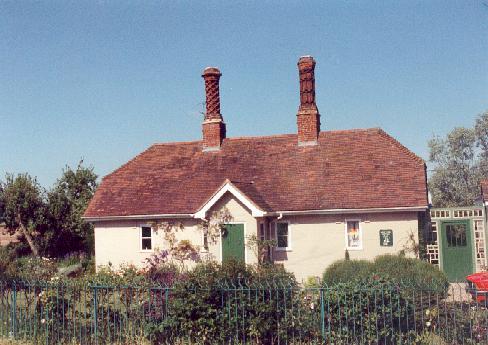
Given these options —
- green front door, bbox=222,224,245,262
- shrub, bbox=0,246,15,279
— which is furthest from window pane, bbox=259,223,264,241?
shrub, bbox=0,246,15,279

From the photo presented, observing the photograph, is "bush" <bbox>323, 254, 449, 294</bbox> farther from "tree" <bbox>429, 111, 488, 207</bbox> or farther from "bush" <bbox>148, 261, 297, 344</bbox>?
"tree" <bbox>429, 111, 488, 207</bbox>

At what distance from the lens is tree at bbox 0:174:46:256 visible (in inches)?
1203

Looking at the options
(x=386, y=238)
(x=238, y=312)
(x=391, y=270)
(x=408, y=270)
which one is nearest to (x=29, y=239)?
(x=386, y=238)

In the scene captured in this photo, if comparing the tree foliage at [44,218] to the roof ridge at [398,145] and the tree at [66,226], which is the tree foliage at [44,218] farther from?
the roof ridge at [398,145]

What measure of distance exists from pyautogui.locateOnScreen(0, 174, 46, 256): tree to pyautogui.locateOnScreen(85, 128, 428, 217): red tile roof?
278 inches

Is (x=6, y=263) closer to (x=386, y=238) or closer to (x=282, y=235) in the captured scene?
(x=282, y=235)

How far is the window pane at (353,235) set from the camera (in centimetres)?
2136

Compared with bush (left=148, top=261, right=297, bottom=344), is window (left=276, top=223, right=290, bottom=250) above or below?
A: above

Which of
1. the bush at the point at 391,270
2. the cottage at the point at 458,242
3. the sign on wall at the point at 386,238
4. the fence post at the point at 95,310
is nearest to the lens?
the fence post at the point at 95,310

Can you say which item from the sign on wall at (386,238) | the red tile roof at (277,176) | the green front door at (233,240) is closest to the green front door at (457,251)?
the red tile roof at (277,176)

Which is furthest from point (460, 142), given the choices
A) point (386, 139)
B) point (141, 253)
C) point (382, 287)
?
point (382, 287)

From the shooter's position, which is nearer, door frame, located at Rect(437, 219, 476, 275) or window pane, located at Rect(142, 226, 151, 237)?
door frame, located at Rect(437, 219, 476, 275)

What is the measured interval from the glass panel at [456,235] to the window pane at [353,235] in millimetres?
3924

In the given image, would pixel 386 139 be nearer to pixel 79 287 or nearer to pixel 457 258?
pixel 457 258
